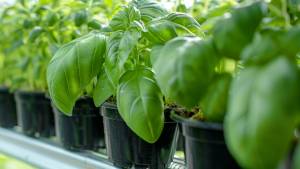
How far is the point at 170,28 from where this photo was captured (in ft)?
2.01

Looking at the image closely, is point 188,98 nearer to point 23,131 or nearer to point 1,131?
point 23,131

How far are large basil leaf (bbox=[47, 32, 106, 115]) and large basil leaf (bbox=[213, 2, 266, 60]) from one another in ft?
1.09

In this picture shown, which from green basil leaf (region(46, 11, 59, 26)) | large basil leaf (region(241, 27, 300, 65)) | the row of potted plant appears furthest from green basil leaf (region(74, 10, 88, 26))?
large basil leaf (region(241, 27, 300, 65))

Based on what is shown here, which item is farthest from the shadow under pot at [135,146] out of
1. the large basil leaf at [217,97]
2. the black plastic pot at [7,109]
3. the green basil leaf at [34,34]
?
the black plastic pot at [7,109]

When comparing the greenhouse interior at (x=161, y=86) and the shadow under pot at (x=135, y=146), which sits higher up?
the greenhouse interior at (x=161, y=86)

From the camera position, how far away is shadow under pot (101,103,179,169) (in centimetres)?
74

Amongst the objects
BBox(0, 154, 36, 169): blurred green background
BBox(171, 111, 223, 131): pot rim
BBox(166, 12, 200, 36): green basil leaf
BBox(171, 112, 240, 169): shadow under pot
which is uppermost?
BBox(166, 12, 200, 36): green basil leaf

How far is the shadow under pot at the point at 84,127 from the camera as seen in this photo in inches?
38.6

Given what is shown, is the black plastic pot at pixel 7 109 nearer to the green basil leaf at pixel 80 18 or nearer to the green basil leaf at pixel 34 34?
the green basil leaf at pixel 34 34

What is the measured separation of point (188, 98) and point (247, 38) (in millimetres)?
88

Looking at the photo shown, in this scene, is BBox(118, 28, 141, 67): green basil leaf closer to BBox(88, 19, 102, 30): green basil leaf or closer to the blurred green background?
BBox(88, 19, 102, 30): green basil leaf

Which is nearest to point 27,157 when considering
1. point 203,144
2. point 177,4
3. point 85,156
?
point 85,156

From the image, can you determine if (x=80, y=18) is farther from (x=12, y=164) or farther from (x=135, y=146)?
(x=12, y=164)

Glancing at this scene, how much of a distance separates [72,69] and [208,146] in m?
0.28
